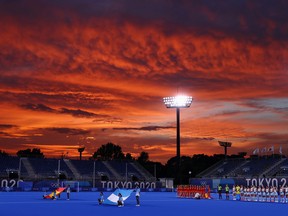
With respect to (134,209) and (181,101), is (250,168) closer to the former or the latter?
(181,101)

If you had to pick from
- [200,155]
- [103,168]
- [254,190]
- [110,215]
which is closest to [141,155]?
[200,155]

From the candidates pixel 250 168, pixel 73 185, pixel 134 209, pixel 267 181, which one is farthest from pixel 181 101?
pixel 134 209

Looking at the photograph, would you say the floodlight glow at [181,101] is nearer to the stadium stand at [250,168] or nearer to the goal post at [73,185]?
the goal post at [73,185]

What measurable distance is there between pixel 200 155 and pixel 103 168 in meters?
57.9

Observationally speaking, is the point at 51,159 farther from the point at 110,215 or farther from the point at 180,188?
the point at 110,215

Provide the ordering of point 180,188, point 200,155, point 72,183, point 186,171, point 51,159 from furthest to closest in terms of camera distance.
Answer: point 200,155, point 186,171, point 51,159, point 72,183, point 180,188

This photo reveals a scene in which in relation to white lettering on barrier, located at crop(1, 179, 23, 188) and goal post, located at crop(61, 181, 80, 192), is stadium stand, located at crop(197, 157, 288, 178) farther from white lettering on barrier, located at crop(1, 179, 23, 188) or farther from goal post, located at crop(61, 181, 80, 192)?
white lettering on barrier, located at crop(1, 179, 23, 188)

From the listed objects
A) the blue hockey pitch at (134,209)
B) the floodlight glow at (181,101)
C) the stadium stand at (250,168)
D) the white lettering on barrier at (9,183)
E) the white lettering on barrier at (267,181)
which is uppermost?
the floodlight glow at (181,101)

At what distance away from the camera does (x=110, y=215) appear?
30.5m

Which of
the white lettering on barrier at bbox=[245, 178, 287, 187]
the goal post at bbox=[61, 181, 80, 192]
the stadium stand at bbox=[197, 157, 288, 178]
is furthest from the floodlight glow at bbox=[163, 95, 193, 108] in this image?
the stadium stand at bbox=[197, 157, 288, 178]

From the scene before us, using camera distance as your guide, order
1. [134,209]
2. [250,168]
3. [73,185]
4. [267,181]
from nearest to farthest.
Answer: [134,209] → [267,181] → [73,185] → [250,168]

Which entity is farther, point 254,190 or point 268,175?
point 268,175

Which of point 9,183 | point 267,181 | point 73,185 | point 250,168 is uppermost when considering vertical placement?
point 250,168

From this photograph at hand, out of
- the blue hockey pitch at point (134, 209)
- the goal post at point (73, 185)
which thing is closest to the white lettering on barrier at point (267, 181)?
the goal post at point (73, 185)
